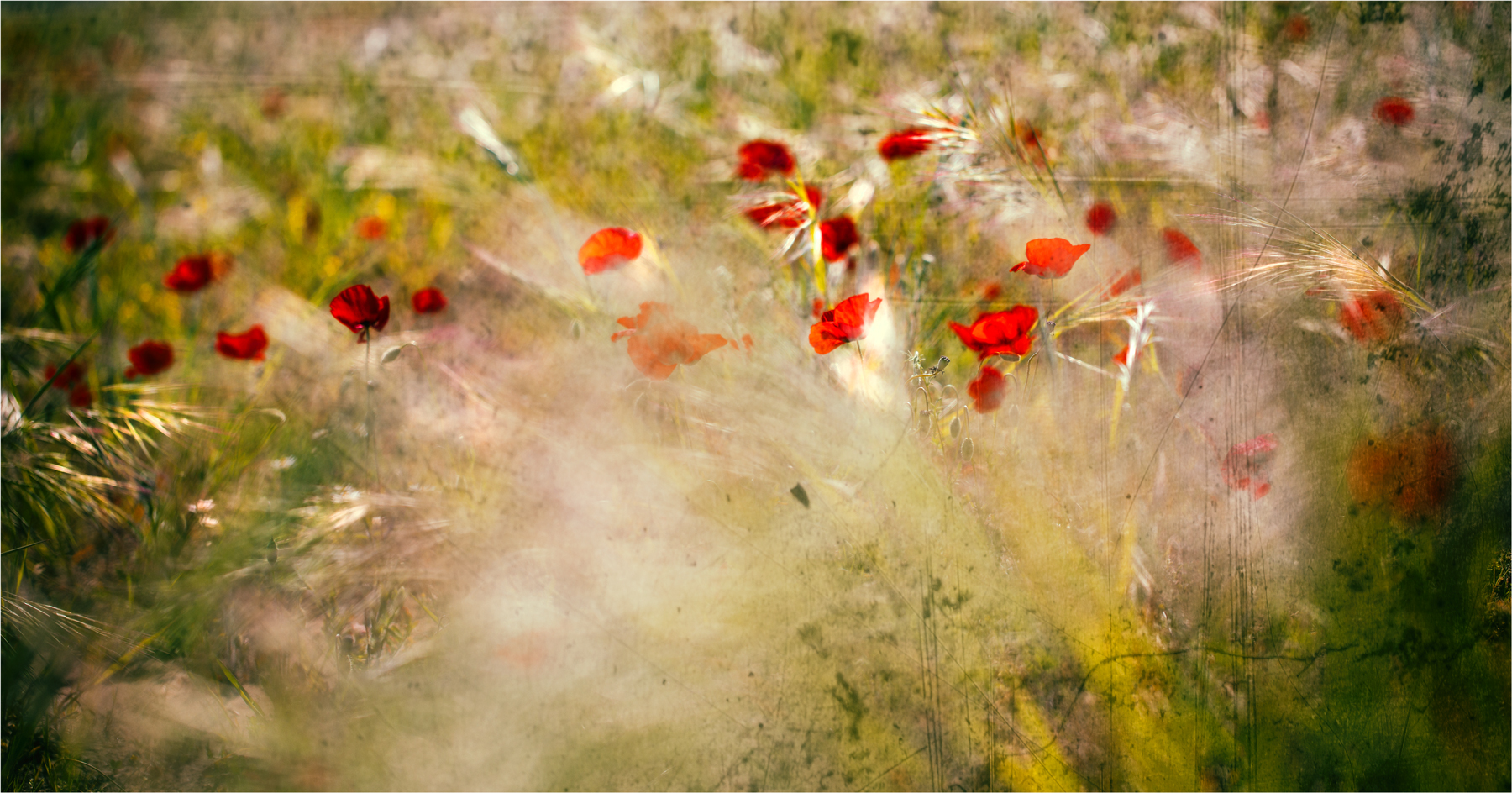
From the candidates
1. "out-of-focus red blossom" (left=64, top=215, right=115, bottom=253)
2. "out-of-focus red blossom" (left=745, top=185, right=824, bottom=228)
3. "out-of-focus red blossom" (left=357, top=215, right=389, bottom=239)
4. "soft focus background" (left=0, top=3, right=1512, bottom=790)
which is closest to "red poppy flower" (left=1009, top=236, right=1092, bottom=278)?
"soft focus background" (left=0, top=3, right=1512, bottom=790)

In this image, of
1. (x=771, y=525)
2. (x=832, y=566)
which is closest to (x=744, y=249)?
(x=771, y=525)

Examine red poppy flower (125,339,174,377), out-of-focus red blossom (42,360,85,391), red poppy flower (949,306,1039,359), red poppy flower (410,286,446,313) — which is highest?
red poppy flower (949,306,1039,359)

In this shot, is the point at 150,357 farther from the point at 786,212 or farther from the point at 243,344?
the point at 786,212

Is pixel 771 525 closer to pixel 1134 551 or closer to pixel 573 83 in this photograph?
pixel 1134 551

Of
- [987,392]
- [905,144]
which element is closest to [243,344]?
[905,144]

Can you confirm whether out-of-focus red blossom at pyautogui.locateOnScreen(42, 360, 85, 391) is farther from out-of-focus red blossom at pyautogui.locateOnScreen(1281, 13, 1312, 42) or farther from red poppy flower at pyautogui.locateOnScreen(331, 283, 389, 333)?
out-of-focus red blossom at pyautogui.locateOnScreen(1281, 13, 1312, 42)

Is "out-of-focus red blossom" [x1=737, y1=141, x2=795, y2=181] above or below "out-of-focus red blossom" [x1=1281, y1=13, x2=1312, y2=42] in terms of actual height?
below
